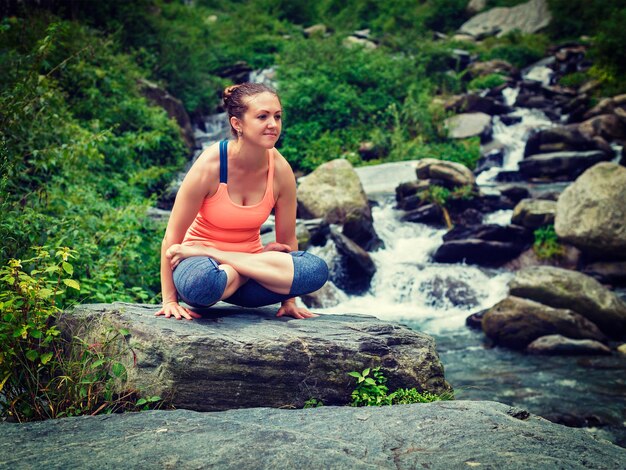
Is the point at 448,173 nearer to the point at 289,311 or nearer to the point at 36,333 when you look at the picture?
the point at 289,311

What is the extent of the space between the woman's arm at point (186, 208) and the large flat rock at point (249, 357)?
0.43 ft

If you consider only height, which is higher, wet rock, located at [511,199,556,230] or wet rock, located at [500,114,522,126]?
wet rock, located at [500,114,522,126]

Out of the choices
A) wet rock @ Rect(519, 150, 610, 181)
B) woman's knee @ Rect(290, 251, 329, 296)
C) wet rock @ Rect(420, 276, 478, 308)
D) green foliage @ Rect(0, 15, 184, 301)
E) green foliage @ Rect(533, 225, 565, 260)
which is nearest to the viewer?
woman's knee @ Rect(290, 251, 329, 296)

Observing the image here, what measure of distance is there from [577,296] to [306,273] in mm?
5863

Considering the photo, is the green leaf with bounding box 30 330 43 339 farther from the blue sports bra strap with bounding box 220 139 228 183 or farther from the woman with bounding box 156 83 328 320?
the blue sports bra strap with bounding box 220 139 228 183

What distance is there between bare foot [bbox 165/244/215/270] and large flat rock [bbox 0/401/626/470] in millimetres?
1003

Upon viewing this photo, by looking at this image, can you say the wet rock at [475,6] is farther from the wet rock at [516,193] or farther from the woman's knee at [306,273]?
the woman's knee at [306,273]

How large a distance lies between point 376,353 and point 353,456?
3.82 ft

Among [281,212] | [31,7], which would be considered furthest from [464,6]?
[281,212]

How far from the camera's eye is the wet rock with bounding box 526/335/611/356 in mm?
7539

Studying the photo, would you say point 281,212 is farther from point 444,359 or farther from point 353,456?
point 444,359

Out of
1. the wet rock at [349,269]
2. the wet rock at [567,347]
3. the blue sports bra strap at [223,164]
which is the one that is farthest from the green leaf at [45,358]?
the wet rock at [349,269]

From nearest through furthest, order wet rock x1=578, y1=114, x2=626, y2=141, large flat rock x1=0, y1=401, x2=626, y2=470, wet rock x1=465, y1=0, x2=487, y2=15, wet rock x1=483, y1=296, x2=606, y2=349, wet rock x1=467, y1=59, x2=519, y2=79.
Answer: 1. large flat rock x1=0, y1=401, x2=626, y2=470
2. wet rock x1=483, y1=296, x2=606, y2=349
3. wet rock x1=578, y1=114, x2=626, y2=141
4. wet rock x1=467, y1=59, x2=519, y2=79
5. wet rock x1=465, y1=0, x2=487, y2=15

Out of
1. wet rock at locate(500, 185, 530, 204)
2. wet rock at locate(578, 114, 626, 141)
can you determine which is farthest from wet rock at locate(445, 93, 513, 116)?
wet rock at locate(500, 185, 530, 204)
